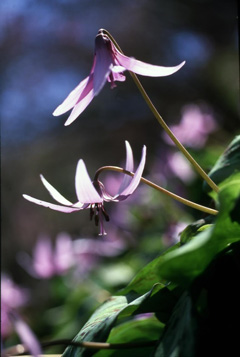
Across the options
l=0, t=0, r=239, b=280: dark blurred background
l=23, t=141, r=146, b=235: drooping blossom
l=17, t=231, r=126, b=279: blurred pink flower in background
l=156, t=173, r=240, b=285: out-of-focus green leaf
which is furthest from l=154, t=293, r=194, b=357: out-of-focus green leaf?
l=0, t=0, r=239, b=280: dark blurred background

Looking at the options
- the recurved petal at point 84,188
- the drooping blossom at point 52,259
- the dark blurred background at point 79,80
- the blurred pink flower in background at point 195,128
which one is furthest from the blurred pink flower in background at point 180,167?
the dark blurred background at point 79,80

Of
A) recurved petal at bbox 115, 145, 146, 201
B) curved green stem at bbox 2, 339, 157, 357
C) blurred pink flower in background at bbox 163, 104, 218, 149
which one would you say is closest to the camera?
curved green stem at bbox 2, 339, 157, 357

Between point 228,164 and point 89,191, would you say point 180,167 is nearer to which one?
point 228,164

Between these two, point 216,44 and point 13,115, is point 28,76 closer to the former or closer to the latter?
point 13,115

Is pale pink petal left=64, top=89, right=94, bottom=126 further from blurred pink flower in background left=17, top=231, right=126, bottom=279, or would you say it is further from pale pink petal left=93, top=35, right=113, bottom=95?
blurred pink flower in background left=17, top=231, right=126, bottom=279

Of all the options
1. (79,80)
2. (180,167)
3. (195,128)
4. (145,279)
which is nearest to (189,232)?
(145,279)

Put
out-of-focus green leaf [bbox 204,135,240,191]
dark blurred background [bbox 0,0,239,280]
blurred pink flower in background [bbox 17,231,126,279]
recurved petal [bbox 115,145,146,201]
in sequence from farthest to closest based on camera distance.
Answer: dark blurred background [bbox 0,0,239,280] < blurred pink flower in background [bbox 17,231,126,279] < out-of-focus green leaf [bbox 204,135,240,191] < recurved petal [bbox 115,145,146,201]

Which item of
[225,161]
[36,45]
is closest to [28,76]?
[36,45]
